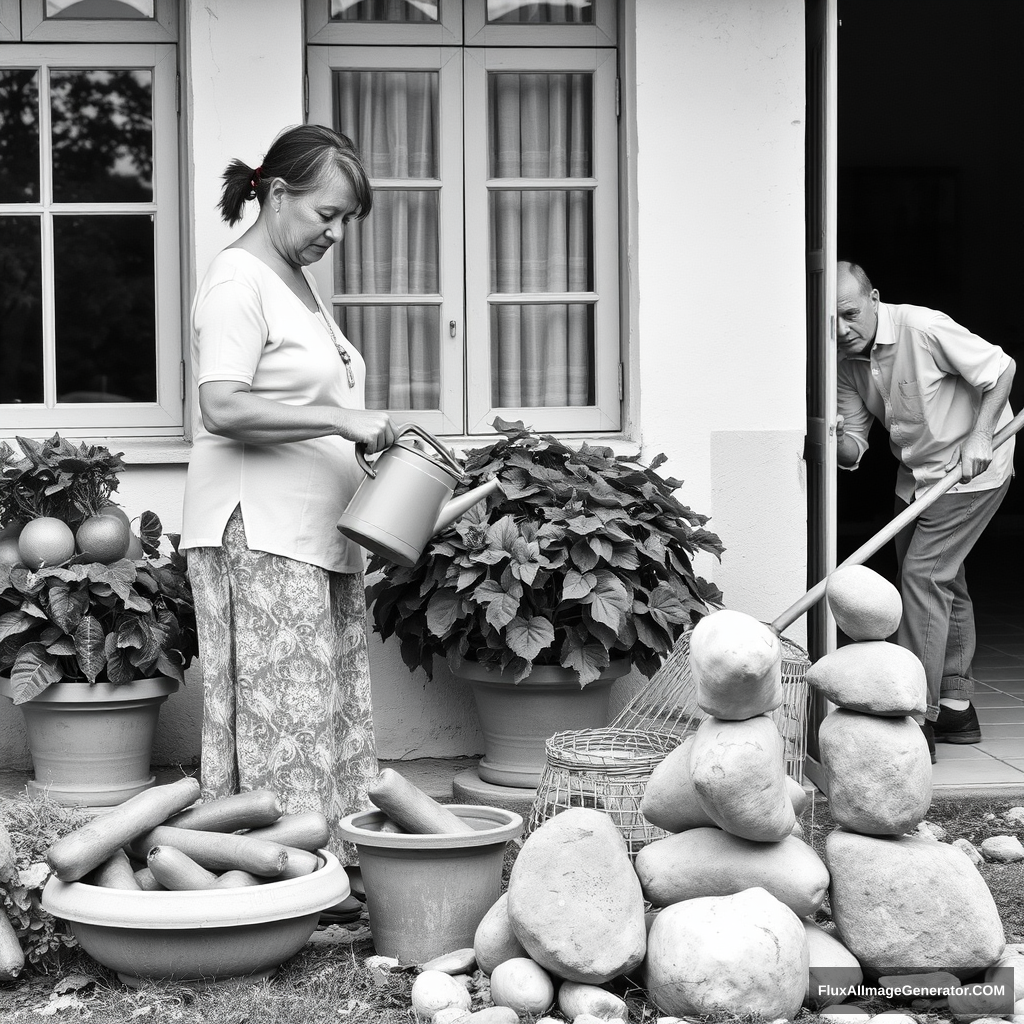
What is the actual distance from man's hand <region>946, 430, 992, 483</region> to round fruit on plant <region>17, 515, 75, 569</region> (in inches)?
118

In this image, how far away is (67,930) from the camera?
3205 mm

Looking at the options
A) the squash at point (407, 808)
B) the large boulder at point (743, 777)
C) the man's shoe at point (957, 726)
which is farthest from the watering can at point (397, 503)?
the man's shoe at point (957, 726)

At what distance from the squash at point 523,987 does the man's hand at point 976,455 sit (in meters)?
2.66

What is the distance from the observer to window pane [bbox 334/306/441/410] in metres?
5.17

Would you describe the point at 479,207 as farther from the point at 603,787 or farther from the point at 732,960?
the point at 732,960

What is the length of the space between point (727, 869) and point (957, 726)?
2540 millimetres

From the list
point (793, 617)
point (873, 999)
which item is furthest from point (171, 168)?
point (873, 999)

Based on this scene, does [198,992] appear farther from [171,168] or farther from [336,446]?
[171,168]

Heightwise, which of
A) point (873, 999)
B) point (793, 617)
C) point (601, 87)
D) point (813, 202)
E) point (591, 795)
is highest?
point (601, 87)

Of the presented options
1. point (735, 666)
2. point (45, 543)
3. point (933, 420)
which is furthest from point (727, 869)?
point (933, 420)

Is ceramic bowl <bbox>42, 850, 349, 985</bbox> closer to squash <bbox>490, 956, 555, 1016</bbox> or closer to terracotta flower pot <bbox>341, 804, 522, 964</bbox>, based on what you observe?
terracotta flower pot <bbox>341, 804, 522, 964</bbox>

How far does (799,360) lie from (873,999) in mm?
2574

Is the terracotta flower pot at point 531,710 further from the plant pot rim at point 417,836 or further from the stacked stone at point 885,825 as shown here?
the stacked stone at point 885,825

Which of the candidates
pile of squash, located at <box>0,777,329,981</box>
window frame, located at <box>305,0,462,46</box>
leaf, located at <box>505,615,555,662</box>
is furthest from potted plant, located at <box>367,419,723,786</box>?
window frame, located at <box>305,0,462,46</box>
